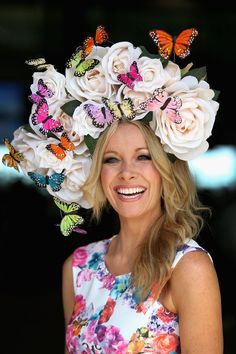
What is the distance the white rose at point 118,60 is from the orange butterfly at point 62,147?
0.27m

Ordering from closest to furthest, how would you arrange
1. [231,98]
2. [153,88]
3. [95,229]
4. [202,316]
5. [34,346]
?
[202,316] < [153,88] < [34,346] < [95,229] < [231,98]

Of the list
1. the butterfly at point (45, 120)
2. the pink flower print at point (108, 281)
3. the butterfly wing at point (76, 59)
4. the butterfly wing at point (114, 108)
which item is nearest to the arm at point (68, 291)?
the pink flower print at point (108, 281)

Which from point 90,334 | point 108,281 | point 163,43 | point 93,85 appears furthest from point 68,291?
point 163,43

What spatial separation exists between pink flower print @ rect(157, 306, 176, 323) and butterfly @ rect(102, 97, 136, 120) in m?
0.63

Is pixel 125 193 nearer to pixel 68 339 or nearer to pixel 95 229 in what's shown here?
pixel 68 339

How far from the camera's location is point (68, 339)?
242 centimetres

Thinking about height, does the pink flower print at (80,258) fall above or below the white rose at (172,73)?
below

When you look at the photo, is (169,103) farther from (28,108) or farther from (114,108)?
(28,108)

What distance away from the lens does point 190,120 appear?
2.23 meters

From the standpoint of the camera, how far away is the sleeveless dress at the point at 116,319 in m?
2.20

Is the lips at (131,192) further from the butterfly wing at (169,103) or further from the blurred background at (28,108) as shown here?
the blurred background at (28,108)

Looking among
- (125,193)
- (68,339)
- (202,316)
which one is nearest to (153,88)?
(125,193)

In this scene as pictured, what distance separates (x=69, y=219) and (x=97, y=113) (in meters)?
0.43

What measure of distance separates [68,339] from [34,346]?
3613mm
